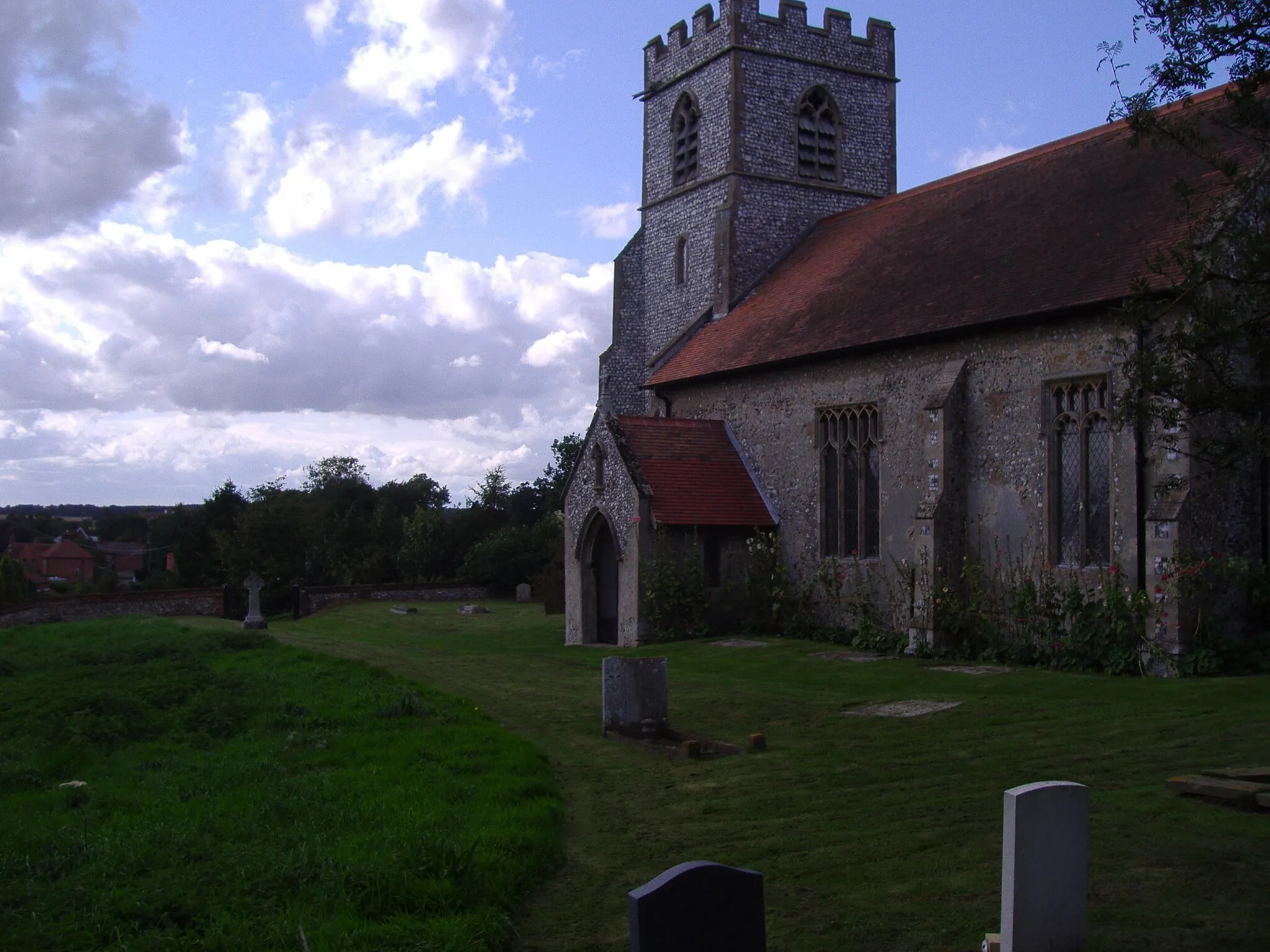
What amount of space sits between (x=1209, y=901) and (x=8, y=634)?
1011 inches

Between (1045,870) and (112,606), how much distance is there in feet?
104

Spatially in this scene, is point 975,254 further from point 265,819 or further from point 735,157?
point 265,819

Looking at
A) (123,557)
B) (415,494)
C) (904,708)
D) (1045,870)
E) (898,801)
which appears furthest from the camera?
(123,557)

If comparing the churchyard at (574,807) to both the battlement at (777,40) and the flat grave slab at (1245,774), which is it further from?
the battlement at (777,40)

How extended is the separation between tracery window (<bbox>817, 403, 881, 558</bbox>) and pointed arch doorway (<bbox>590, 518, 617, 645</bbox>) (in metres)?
4.68

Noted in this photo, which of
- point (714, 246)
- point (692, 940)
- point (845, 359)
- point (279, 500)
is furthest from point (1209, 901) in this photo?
point (279, 500)

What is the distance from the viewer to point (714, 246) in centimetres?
2862

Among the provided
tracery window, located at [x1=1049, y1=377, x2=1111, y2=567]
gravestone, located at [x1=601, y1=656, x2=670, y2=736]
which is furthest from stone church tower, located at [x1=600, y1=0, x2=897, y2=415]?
gravestone, located at [x1=601, y1=656, x2=670, y2=736]

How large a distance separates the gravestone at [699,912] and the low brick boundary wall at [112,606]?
95.6 ft

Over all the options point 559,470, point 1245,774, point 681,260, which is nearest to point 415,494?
point 559,470

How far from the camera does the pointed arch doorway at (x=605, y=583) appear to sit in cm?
2425

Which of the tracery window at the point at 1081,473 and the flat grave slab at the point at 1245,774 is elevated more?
the tracery window at the point at 1081,473

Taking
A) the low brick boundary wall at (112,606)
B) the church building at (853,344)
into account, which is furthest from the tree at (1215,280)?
the low brick boundary wall at (112,606)

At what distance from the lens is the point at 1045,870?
18.2 ft
